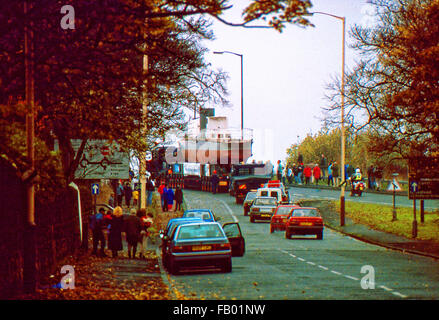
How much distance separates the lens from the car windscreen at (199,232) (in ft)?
63.1

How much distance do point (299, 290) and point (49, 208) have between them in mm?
7084

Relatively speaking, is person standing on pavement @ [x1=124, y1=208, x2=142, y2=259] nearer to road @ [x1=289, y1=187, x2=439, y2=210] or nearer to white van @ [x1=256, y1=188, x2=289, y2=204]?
white van @ [x1=256, y1=188, x2=289, y2=204]

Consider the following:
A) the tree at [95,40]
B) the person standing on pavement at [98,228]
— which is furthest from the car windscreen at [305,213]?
the tree at [95,40]

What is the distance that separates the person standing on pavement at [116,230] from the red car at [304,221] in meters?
11.0

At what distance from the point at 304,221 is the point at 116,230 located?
11.7m

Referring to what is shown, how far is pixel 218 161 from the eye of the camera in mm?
63094

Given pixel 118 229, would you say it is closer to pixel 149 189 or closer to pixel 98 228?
pixel 98 228

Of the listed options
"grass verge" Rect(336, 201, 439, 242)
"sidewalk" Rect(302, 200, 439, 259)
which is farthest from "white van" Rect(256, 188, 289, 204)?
"grass verge" Rect(336, 201, 439, 242)

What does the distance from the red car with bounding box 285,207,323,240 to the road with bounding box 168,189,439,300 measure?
1098 millimetres

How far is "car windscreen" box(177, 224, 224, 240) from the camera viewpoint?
19.2m

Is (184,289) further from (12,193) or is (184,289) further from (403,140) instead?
(403,140)

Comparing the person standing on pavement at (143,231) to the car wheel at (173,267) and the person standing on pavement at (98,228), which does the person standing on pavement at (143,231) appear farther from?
A: the car wheel at (173,267)

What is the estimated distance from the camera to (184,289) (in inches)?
613

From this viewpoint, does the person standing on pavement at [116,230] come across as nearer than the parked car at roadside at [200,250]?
No
